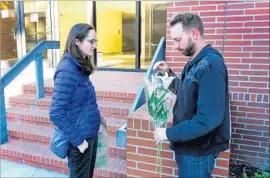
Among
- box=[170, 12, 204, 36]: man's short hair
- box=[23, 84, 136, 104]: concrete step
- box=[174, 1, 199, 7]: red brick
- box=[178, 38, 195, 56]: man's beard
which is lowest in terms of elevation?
box=[23, 84, 136, 104]: concrete step

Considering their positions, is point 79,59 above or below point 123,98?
above

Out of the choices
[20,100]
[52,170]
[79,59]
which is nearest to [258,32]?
[79,59]

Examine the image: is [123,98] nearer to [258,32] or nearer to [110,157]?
[110,157]

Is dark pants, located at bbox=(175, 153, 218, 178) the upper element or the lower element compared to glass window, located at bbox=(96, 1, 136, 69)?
lower

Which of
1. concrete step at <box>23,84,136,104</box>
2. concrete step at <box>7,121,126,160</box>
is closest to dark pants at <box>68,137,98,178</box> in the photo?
concrete step at <box>7,121,126,160</box>

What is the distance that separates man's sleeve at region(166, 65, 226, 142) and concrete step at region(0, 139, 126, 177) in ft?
5.45

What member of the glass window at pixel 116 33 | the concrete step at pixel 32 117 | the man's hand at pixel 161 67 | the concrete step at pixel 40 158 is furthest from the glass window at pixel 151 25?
the man's hand at pixel 161 67

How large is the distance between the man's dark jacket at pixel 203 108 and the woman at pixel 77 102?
721 millimetres

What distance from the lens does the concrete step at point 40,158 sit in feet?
9.93

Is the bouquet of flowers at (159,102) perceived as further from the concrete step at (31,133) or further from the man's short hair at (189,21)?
the concrete step at (31,133)

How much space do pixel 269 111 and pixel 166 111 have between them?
1.86 meters

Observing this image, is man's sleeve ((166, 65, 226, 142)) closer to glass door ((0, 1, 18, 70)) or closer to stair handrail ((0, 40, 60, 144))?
stair handrail ((0, 40, 60, 144))

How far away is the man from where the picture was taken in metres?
1.47

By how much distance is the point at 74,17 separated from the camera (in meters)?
7.29
